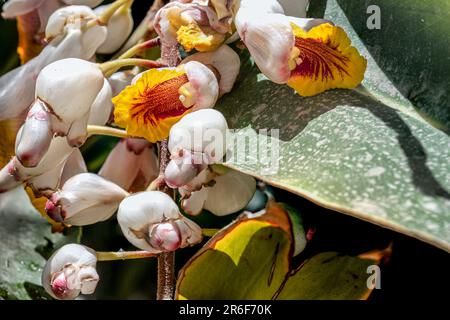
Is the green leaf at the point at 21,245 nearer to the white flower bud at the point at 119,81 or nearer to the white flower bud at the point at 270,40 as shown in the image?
the white flower bud at the point at 119,81

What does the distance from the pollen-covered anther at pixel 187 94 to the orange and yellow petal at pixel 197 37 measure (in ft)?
0.09

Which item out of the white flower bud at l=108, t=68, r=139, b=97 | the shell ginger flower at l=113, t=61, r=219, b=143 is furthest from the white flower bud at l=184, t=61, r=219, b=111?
the white flower bud at l=108, t=68, r=139, b=97

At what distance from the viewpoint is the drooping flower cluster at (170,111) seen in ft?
1.59

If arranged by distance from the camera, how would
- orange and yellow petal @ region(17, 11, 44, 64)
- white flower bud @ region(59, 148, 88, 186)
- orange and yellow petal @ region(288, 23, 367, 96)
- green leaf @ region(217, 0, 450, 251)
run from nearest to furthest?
green leaf @ region(217, 0, 450, 251) < orange and yellow petal @ region(288, 23, 367, 96) < white flower bud @ region(59, 148, 88, 186) < orange and yellow petal @ region(17, 11, 44, 64)

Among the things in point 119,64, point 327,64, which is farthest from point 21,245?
point 327,64

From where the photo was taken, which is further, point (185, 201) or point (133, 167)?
point (133, 167)

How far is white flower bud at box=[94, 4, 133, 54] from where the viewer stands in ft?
2.20

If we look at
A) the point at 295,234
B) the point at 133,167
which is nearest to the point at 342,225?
the point at 295,234

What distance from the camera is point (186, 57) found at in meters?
0.56

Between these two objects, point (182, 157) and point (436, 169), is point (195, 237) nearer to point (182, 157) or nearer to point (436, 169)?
point (182, 157)

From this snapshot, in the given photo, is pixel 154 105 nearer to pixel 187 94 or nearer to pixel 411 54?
pixel 187 94

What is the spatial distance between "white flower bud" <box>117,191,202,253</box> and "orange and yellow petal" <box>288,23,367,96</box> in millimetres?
116

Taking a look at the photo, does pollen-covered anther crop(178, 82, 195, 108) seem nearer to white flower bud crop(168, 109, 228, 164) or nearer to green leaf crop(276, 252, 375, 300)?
white flower bud crop(168, 109, 228, 164)

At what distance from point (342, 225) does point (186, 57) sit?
0.24 m
